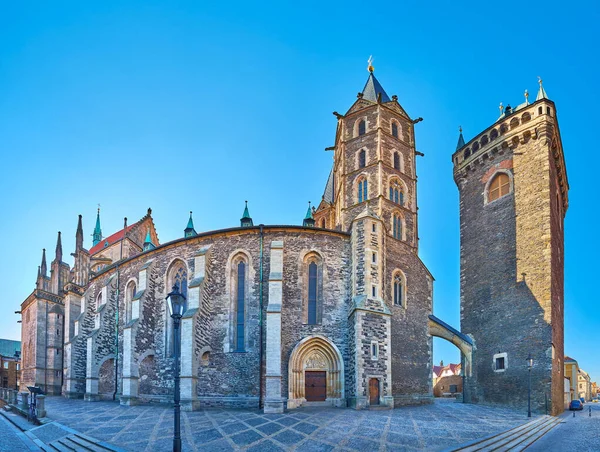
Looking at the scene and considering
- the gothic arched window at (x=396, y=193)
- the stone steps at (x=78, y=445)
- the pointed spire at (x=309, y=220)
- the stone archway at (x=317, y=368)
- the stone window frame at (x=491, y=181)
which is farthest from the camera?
the pointed spire at (x=309, y=220)

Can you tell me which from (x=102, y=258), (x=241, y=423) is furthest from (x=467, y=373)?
(x=102, y=258)

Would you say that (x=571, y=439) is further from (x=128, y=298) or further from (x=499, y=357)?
(x=128, y=298)

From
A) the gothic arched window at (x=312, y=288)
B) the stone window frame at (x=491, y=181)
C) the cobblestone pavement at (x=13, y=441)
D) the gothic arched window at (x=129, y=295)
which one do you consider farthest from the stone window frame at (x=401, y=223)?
the cobblestone pavement at (x=13, y=441)

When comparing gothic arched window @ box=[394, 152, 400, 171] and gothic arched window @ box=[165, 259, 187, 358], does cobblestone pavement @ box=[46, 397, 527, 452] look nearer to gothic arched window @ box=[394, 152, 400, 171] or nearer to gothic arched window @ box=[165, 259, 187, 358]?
gothic arched window @ box=[165, 259, 187, 358]

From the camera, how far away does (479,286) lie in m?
32.1

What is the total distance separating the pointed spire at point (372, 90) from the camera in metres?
33.5

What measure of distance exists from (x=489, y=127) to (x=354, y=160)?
10.8 metres

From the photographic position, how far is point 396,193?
31281 millimetres

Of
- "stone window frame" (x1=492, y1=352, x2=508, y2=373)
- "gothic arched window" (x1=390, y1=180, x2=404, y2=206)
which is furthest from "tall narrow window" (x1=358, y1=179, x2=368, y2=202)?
"stone window frame" (x1=492, y1=352, x2=508, y2=373)

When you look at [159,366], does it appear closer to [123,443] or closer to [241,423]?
[241,423]

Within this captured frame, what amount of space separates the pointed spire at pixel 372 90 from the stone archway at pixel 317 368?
18439 mm

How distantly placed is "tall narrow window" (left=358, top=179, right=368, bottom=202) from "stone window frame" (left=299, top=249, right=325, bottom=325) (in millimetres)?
6748

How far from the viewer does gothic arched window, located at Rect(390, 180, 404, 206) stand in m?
30.9

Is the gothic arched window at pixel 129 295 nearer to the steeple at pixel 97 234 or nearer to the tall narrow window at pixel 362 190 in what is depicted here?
the tall narrow window at pixel 362 190
